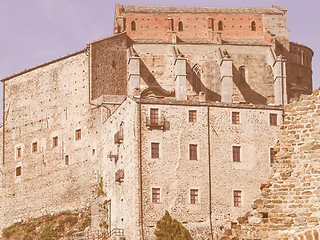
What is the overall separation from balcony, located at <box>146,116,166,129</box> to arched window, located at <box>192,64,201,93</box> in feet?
43.1

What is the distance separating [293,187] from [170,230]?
1394 inches

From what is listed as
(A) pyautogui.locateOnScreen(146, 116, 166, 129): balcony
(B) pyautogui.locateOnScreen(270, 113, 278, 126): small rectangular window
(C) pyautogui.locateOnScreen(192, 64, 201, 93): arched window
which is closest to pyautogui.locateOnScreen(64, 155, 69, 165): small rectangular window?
(C) pyautogui.locateOnScreen(192, 64, 201, 93): arched window

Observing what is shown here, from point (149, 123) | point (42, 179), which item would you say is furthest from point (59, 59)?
point (149, 123)

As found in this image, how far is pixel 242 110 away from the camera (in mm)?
53219

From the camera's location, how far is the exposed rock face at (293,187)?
42.0 ft

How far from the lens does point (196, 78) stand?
64375mm

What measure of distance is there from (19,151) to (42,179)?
13.3 feet

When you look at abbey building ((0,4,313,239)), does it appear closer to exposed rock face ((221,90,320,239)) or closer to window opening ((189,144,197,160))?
window opening ((189,144,197,160))

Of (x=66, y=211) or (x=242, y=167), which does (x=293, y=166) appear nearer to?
(x=242, y=167)

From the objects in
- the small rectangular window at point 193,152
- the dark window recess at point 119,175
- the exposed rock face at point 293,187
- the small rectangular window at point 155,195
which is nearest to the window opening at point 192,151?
the small rectangular window at point 193,152

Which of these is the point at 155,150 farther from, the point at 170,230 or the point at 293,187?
the point at 293,187

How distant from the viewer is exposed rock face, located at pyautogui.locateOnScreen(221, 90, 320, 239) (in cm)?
1280

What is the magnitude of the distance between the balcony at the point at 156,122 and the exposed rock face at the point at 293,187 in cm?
3738

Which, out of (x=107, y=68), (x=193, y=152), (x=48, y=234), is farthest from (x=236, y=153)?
(x=48, y=234)
